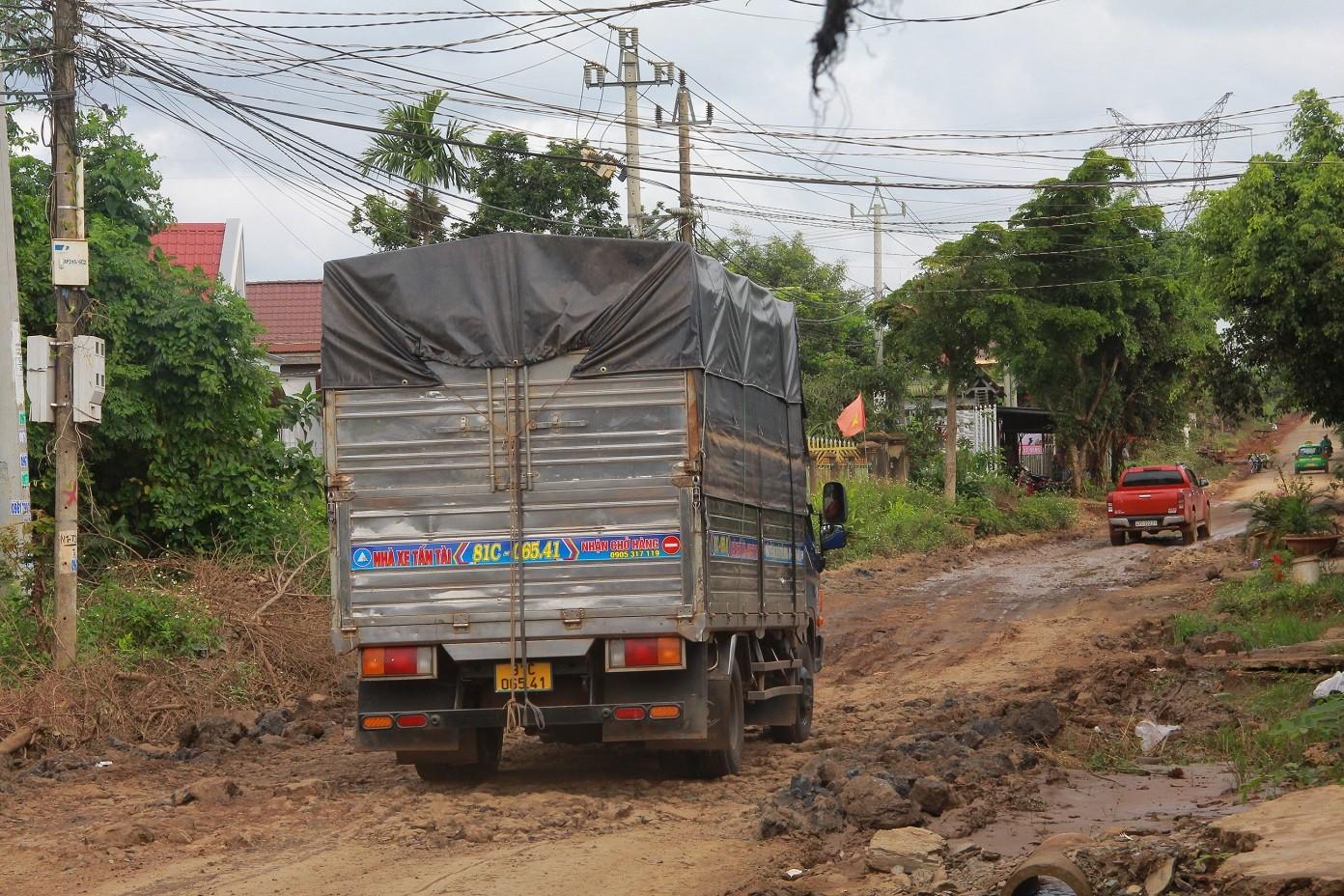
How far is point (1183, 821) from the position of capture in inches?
277

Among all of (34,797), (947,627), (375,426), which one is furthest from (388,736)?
(947,627)

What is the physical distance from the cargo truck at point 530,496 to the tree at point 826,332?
1977cm

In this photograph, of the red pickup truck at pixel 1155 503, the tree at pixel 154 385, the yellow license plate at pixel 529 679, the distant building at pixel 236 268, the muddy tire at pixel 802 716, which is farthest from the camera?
the red pickup truck at pixel 1155 503

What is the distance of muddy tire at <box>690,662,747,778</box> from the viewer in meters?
9.19

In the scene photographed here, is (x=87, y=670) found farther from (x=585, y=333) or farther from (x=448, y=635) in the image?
(x=585, y=333)

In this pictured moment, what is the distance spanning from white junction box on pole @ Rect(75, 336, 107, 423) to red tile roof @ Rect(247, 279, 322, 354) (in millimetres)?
19967

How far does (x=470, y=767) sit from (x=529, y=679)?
3.51ft

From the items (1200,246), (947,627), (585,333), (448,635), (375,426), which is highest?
(1200,246)

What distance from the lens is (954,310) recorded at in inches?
1428

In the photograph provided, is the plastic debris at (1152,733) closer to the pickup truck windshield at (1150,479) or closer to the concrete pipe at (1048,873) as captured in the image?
the concrete pipe at (1048,873)

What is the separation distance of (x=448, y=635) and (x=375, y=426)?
1.38 m

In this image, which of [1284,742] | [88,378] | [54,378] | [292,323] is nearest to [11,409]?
[54,378]

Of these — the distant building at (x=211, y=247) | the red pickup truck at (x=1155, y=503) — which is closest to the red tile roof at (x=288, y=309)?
the distant building at (x=211, y=247)

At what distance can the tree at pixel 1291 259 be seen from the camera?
62.1 ft
